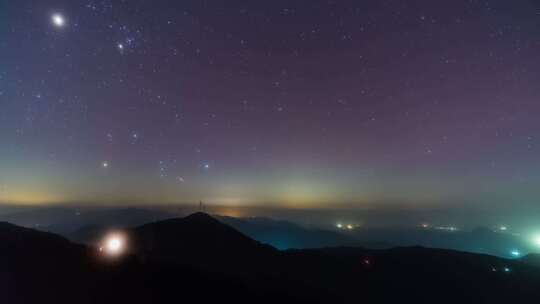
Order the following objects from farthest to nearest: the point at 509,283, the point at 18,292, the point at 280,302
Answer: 1. the point at 509,283
2. the point at 280,302
3. the point at 18,292

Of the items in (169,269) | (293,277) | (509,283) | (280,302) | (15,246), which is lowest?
(509,283)

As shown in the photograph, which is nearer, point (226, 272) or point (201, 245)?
point (226, 272)

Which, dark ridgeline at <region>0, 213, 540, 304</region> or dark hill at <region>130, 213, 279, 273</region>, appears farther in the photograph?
dark hill at <region>130, 213, 279, 273</region>

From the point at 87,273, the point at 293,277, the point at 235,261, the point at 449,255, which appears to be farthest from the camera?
the point at 449,255

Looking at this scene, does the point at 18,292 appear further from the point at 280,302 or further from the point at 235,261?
the point at 235,261

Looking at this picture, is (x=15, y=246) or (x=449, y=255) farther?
(x=449, y=255)

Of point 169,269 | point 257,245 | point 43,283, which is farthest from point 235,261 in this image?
point 43,283

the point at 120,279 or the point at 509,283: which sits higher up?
the point at 120,279

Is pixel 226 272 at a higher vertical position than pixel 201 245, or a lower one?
lower
